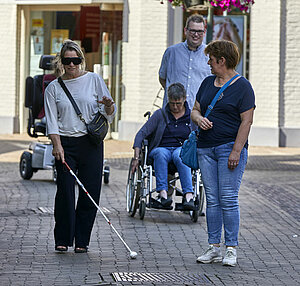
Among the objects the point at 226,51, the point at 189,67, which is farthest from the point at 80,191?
the point at 189,67

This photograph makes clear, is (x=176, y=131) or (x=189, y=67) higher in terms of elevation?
(x=189, y=67)

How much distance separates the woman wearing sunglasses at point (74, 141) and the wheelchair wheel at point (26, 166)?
5.42 meters

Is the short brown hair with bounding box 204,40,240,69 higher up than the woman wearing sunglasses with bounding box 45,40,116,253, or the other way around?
the short brown hair with bounding box 204,40,240,69

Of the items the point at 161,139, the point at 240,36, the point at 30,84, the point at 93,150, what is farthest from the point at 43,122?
the point at 240,36

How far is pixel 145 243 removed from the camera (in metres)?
8.13

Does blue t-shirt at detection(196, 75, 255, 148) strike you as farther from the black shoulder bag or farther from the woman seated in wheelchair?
the woman seated in wheelchair

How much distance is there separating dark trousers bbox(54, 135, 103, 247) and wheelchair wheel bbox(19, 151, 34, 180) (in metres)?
5.40

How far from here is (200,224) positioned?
30.8 ft

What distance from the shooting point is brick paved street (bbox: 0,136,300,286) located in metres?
6.63

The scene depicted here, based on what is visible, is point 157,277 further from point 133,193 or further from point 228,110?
point 133,193

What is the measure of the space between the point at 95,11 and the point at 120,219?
13049 mm

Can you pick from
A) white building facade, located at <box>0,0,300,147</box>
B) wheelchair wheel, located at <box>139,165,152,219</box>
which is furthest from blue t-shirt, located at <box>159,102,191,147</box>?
white building facade, located at <box>0,0,300,147</box>

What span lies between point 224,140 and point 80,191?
1289 mm

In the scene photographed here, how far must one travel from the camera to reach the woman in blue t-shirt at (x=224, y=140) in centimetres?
711
